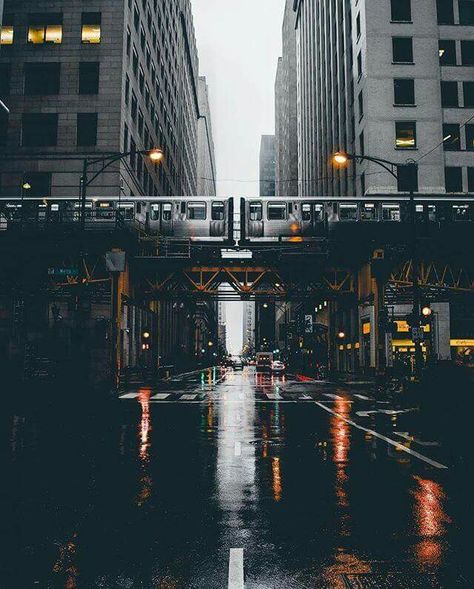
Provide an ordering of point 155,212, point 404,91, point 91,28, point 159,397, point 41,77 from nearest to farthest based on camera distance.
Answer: point 159,397 → point 155,212 → point 41,77 → point 91,28 → point 404,91

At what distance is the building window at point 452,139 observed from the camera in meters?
50.4

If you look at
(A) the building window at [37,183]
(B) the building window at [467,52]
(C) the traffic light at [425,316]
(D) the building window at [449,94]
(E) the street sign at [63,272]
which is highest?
(B) the building window at [467,52]

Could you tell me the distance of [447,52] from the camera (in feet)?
170

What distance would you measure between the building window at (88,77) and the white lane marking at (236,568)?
49056 mm

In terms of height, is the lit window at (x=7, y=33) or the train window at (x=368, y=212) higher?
the lit window at (x=7, y=33)

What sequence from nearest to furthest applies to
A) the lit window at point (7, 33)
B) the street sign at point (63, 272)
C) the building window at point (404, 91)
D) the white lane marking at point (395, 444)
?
the white lane marking at point (395, 444), the street sign at point (63, 272), the lit window at point (7, 33), the building window at point (404, 91)

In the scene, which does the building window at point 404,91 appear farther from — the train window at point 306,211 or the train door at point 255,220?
the train door at point 255,220

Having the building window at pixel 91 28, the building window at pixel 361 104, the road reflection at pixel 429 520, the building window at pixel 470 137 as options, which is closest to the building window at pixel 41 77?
the building window at pixel 91 28

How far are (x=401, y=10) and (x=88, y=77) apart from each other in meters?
27.8

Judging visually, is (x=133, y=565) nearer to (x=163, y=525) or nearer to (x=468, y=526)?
(x=163, y=525)

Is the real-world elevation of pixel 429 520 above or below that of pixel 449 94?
below

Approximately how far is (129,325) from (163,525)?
4665 cm

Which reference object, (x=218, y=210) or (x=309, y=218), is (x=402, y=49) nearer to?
(x=309, y=218)

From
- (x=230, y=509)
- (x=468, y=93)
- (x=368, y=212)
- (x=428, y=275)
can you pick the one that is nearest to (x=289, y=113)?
(x=468, y=93)
